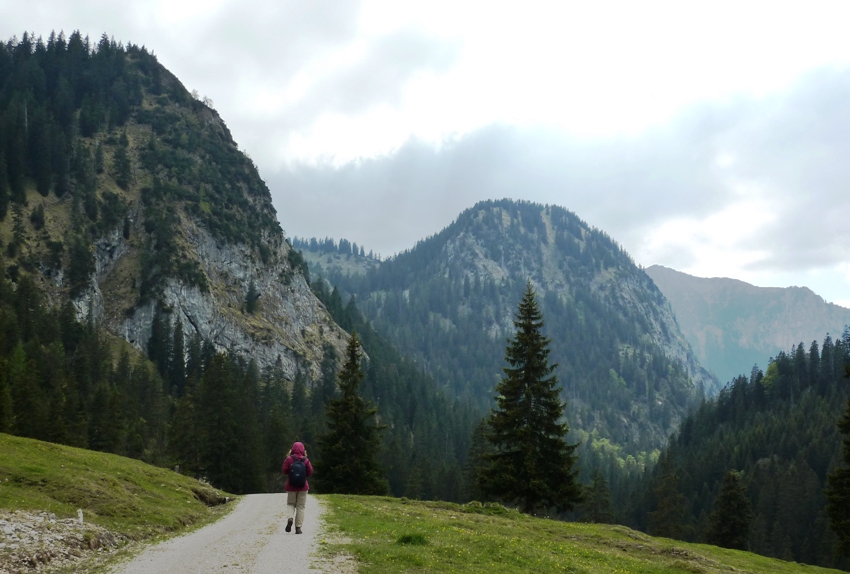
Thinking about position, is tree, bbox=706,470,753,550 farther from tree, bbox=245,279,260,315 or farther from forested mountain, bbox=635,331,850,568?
tree, bbox=245,279,260,315

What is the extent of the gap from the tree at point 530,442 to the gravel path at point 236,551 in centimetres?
1844

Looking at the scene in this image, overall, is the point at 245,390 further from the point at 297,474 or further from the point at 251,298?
the point at 251,298

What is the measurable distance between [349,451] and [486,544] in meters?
31.3

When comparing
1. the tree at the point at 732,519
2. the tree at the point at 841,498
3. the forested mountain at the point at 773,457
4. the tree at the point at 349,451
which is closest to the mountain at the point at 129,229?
the tree at the point at 349,451

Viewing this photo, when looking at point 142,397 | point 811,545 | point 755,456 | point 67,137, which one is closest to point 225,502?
point 142,397

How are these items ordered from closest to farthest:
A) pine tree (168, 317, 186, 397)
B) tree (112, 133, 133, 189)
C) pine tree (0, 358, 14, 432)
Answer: pine tree (0, 358, 14, 432)
pine tree (168, 317, 186, 397)
tree (112, 133, 133, 189)

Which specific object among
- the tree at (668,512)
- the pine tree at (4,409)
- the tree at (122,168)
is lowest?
the tree at (668,512)

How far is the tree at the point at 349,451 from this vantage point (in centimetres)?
4878

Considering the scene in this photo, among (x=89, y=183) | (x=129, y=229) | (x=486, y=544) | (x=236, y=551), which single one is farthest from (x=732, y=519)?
(x=89, y=183)

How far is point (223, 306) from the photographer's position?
166 metres

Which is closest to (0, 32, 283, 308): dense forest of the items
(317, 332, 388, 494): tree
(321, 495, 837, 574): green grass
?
(317, 332, 388, 494): tree

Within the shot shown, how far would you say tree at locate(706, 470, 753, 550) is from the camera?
58.0 m

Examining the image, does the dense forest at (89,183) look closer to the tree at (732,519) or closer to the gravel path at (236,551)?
the gravel path at (236,551)

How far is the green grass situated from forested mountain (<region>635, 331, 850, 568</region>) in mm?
32410
